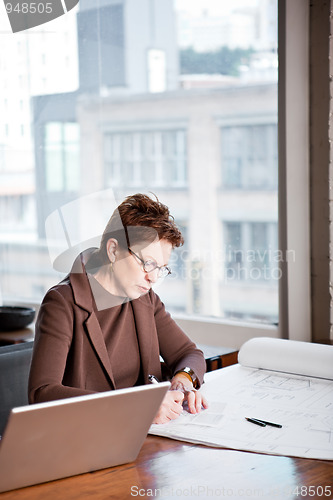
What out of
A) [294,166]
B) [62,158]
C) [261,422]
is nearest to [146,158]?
[62,158]

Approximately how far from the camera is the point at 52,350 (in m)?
1.61

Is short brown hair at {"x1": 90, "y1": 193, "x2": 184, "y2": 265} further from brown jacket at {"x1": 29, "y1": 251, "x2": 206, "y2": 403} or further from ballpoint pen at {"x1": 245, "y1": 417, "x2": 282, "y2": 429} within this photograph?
ballpoint pen at {"x1": 245, "y1": 417, "x2": 282, "y2": 429}

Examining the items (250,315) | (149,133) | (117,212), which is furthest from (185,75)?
(117,212)

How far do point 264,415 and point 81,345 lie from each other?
49cm

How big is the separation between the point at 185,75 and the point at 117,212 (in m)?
2.83

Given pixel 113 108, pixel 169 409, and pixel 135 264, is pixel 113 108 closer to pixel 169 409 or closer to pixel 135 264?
pixel 135 264

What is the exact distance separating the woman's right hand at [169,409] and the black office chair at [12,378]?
617 mm

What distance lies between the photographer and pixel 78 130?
306cm

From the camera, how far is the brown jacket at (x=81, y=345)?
157 centimetres

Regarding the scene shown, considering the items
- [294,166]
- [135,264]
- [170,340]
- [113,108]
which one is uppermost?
[113,108]

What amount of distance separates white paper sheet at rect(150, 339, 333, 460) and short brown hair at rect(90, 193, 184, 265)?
43 cm

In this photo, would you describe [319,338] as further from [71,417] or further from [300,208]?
[71,417]

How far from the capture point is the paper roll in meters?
1.90

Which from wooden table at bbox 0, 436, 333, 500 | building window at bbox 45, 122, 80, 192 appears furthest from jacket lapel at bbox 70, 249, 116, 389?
building window at bbox 45, 122, 80, 192
